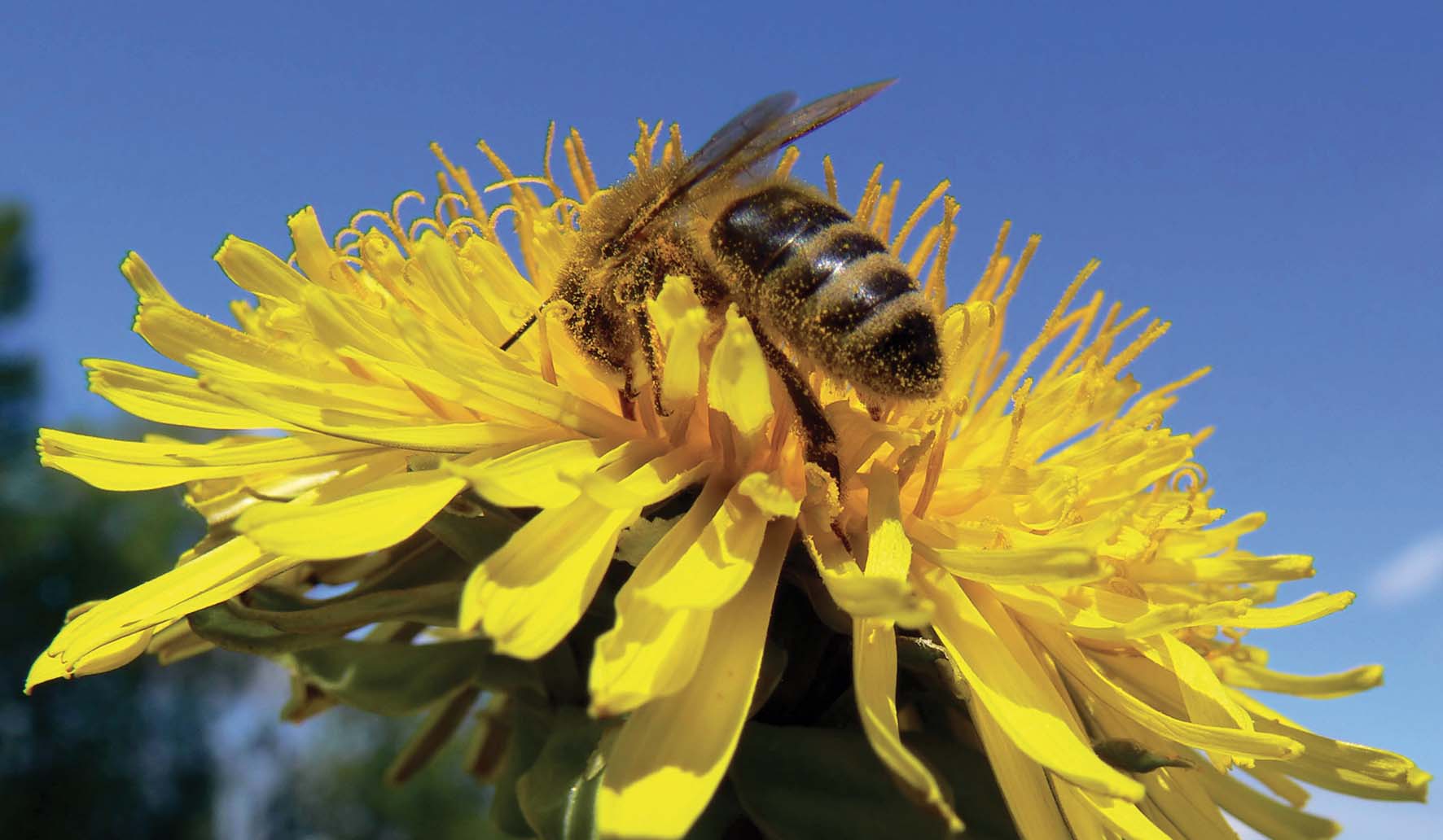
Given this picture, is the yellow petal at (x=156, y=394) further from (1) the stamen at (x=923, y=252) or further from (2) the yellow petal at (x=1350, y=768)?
(2) the yellow petal at (x=1350, y=768)

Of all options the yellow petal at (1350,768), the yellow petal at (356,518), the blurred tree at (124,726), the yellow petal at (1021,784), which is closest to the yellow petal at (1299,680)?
the yellow petal at (1350,768)

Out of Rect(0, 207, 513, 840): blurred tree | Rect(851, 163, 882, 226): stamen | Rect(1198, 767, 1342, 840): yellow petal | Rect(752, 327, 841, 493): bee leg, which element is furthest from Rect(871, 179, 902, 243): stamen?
Rect(0, 207, 513, 840): blurred tree

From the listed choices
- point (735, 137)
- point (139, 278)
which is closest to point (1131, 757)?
point (735, 137)

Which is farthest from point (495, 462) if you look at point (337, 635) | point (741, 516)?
point (337, 635)

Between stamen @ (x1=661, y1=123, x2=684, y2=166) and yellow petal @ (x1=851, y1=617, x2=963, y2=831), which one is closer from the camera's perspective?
yellow petal @ (x1=851, y1=617, x2=963, y2=831)

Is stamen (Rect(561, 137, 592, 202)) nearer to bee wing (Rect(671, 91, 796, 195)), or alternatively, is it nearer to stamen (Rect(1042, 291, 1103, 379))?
bee wing (Rect(671, 91, 796, 195))

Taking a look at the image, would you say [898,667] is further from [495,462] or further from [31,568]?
[31,568]
